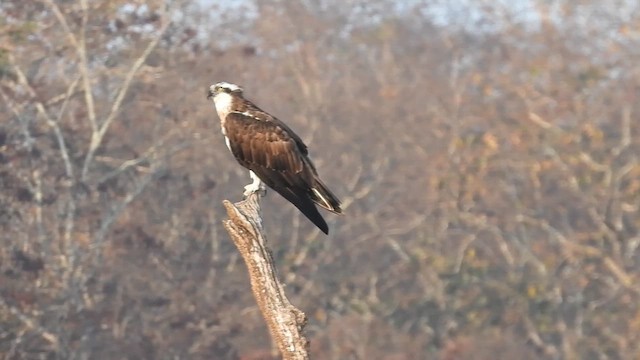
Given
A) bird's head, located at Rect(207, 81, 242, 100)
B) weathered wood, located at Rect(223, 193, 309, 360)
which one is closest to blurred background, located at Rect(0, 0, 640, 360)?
bird's head, located at Rect(207, 81, 242, 100)

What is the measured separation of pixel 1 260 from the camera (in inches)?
1185

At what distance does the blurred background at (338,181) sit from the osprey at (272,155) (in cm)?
A: 1555

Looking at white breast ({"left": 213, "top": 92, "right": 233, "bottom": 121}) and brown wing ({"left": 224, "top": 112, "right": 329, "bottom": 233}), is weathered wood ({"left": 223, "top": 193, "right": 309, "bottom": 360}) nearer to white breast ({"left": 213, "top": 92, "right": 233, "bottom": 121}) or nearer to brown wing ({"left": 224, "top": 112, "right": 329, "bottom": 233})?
brown wing ({"left": 224, "top": 112, "right": 329, "bottom": 233})

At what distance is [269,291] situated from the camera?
10820 millimetres

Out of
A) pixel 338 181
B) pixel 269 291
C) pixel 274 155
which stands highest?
pixel 269 291

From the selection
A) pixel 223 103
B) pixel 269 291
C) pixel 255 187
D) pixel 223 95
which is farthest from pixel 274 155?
pixel 269 291

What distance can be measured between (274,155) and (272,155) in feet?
0.07

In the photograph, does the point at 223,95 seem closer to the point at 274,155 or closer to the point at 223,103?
the point at 223,103

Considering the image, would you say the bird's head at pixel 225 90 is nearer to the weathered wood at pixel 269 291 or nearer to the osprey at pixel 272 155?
the osprey at pixel 272 155

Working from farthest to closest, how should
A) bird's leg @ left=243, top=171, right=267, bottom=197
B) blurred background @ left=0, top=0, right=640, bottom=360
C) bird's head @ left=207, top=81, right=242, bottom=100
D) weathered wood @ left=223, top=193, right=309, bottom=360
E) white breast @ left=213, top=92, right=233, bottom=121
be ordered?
blurred background @ left=0, top=0, right=640, bottom=360 < bird's head @ left=207, top=81, right=242, bottom=100 < white breast @ left=213, top=92, right=233, bottom=121 < bird's leg @ left=243, top=171, right=267, bottom=197 < weathered wood @ left=223, top=193, right=309, bottom=360

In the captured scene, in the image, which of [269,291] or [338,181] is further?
[338,181]

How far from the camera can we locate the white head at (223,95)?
46.2 ft

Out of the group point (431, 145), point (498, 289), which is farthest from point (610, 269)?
point (431, 145)

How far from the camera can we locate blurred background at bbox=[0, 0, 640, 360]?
31.0 meters
